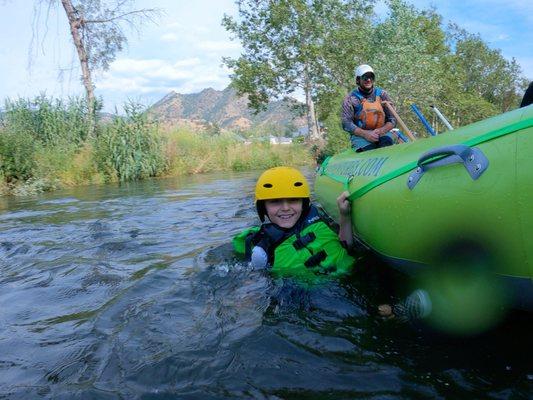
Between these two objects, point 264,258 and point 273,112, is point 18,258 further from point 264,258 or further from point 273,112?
point 273,112

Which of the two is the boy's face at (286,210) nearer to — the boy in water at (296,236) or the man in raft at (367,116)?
the boy in water at (296,236)

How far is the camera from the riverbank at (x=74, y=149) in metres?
11.4

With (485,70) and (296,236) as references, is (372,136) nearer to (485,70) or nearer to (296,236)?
(296,236)

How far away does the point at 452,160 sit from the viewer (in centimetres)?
202

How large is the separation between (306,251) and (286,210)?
331 millimetres

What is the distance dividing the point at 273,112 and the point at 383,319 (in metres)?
153

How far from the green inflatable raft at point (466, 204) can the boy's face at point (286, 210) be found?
623mm

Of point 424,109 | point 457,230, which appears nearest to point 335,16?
point 424,109

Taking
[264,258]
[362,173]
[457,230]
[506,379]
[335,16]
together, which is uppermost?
[335,16]

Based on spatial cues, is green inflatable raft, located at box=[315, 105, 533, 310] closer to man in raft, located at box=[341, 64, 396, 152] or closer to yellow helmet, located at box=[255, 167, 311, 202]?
yellow helmet, located at box=[255, 167, 311, 202]

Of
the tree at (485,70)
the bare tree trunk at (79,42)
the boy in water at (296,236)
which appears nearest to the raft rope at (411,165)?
the boy in water at (296,236)

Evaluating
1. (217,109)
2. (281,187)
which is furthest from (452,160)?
(217,109)

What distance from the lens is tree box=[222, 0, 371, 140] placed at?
21969 mm

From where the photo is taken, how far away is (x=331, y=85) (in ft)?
78.7
